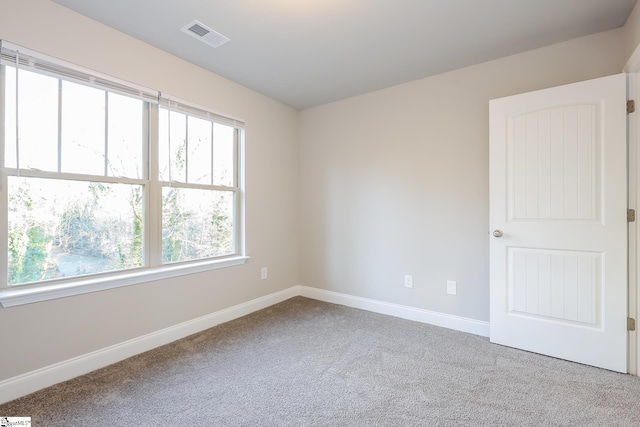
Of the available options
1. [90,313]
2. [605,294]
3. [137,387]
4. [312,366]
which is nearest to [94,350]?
[90,313]

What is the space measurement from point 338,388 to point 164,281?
1.67 metres

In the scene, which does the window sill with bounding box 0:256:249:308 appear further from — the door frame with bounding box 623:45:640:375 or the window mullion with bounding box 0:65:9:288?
the door frame with bounding box 623:45:640:375

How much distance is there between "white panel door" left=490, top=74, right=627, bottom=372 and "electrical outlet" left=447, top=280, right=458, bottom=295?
38 cm

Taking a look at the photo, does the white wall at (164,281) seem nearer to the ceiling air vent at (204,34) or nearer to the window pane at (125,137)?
the window pane at (125,137)

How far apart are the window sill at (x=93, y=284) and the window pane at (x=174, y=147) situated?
2.64ft

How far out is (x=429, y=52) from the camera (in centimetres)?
246

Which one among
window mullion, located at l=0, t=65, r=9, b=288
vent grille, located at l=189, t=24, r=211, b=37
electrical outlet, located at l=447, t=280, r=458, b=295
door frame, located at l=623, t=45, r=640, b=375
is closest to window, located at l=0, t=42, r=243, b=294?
window mullion, located at l=0, t=65, r=9, b=288

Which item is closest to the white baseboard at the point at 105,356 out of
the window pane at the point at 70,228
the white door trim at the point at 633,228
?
the window pane at the point at 70,228

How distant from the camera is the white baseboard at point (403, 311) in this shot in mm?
2678

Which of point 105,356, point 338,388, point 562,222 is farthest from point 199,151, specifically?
point 562,222

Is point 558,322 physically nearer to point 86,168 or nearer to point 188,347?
point 188,347

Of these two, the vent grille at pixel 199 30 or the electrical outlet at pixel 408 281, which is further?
the electrical outlet at pixel 408 281

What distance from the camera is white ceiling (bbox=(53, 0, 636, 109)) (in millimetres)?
1923

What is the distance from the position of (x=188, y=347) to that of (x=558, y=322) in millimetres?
2910
